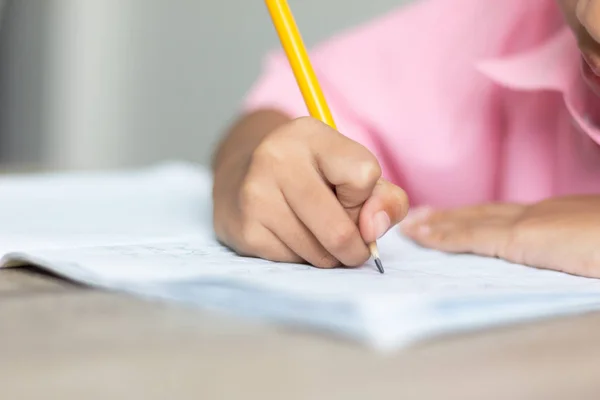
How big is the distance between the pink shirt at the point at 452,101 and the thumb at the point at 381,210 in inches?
9.2

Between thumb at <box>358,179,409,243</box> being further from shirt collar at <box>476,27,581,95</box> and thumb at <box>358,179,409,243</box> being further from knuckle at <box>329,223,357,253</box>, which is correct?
shirt collar at <box>476,27,581,95</box>

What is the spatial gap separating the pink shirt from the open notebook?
16 centimetres

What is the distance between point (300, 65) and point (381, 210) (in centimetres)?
10

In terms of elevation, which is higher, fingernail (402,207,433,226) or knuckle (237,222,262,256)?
knuckle (237,222,262,256)

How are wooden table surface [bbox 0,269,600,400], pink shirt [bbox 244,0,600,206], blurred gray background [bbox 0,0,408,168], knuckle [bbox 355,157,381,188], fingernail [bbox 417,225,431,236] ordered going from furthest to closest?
1. blurred gray background [bbox 0,0,408,168]
2. pink shirt [bbox 244,0,600,206]
3. fingernail [bbox 417,225,431,236]
4. knuckle [bbox 355,157,381,188]
5. wooden table surface [bbox 0,269,600,400]

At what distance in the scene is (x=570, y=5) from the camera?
1.41ft

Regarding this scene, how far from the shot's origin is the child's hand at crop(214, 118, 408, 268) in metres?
0.35

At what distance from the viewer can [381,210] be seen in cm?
36

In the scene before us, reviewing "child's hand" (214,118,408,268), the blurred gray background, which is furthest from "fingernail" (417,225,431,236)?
the blurred gray background

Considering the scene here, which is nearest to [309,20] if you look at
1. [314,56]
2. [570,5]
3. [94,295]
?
[314,56]

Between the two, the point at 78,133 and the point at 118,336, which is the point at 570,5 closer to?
the point at 118,336

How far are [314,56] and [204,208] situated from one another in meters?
0.18

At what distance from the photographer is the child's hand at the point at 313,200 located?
35cm

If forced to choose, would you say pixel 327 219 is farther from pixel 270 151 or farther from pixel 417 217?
pixel 417 217
